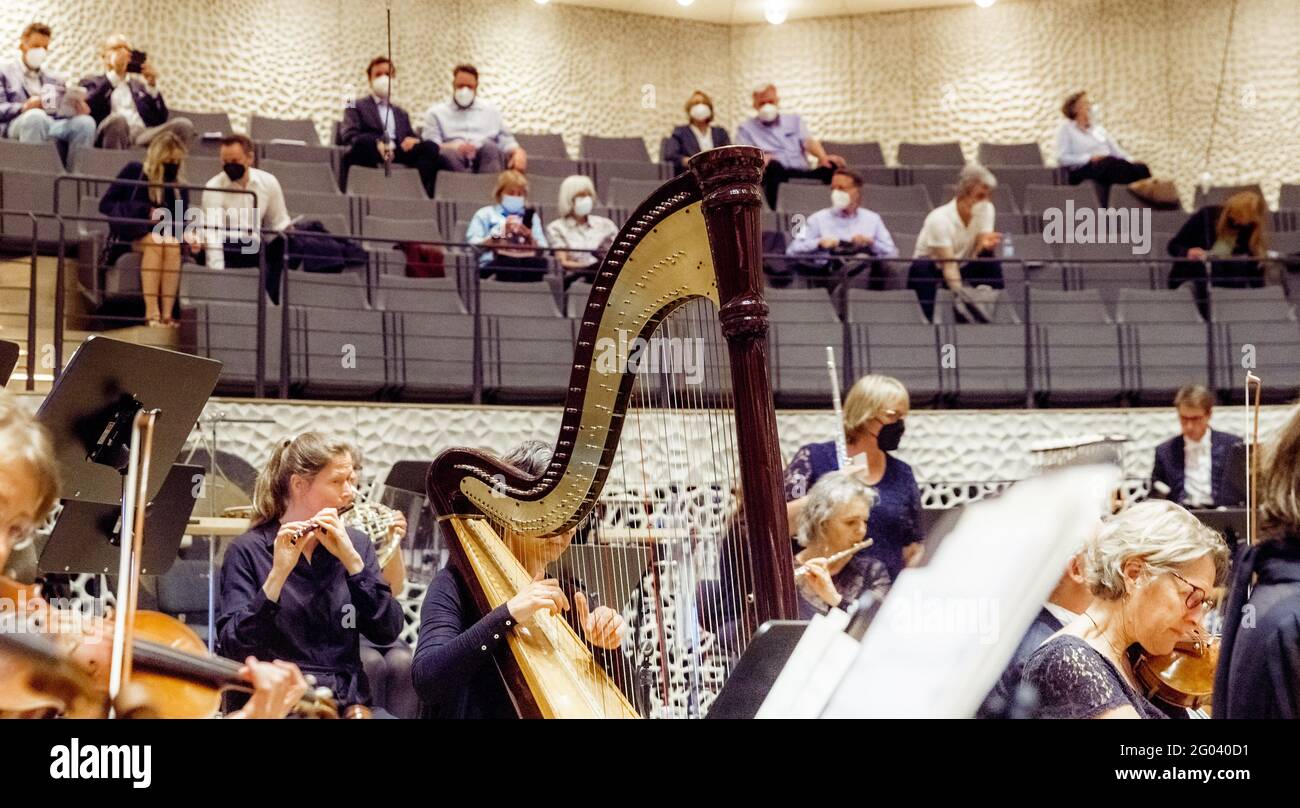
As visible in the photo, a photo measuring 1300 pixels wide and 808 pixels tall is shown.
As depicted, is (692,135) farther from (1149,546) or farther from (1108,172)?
(1149,546)

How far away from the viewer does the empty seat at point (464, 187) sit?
26.0 feet

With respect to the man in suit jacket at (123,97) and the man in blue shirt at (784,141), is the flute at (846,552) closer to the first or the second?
the man in suit jacket at (123,97)

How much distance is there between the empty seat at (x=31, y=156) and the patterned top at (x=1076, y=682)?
600 cm

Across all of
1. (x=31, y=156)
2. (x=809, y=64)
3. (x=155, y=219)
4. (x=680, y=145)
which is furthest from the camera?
(x=809, y=64)

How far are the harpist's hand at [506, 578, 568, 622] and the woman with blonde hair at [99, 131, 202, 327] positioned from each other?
11.0 ft

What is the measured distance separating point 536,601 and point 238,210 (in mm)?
4254

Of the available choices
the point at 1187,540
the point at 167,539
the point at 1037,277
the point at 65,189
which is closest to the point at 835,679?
the point at 1187,540

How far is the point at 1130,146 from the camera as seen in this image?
10.1 m

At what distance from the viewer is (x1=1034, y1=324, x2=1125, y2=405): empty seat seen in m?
6.84

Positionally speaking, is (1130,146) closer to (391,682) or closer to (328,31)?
(328,31)

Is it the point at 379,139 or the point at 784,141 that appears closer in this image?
the point at 379,139

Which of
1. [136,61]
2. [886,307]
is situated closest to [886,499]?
[886,307]

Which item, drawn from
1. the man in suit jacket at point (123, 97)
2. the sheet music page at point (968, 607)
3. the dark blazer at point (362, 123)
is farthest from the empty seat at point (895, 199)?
the sheet music page at point (968, 607)

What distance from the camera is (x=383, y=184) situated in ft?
25.6
